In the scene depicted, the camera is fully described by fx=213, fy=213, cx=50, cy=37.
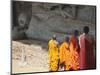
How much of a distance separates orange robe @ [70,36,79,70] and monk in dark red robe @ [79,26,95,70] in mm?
56

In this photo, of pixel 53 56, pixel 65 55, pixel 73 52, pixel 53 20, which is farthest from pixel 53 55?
pixel 53 20

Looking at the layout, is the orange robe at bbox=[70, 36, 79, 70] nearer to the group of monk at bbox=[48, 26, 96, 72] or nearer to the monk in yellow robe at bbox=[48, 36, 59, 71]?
the group of monk at bbox=[48, 26, 96, 72]

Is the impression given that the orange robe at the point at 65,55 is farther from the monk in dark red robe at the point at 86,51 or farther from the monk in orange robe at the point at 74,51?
the monk in dark red robe at the point at 86,51

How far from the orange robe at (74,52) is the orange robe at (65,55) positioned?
0.05 m

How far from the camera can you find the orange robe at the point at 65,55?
246cm

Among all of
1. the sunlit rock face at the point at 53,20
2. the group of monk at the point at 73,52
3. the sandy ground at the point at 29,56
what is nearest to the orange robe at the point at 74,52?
the group of monk at the point at 73,52

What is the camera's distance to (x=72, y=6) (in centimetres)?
253

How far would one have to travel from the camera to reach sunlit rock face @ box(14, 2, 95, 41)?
7.65 feet

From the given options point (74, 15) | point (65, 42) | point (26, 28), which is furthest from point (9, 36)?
point (74, 15)

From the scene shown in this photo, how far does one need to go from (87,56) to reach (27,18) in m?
0.87

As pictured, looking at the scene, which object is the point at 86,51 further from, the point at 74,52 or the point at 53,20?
the point at 53,20

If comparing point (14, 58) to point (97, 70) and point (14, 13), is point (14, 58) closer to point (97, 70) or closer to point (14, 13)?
point (14, 13)

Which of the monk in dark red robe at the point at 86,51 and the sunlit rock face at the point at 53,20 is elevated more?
the sunlit rock face at the point at 53,20

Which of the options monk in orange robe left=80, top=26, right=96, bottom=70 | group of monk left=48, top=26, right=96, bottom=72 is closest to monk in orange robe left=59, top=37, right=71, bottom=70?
group of monk left=48, top=26, right=96, bottom=72
